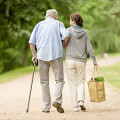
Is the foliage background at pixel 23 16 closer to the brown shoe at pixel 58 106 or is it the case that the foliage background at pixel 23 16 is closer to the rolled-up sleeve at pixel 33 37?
the rolled-up sleeve at pixel 33 37

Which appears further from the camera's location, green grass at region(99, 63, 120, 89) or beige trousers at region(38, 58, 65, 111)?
green grass at region(99, 63, 120, 89)

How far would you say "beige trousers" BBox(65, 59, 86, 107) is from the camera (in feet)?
21.1

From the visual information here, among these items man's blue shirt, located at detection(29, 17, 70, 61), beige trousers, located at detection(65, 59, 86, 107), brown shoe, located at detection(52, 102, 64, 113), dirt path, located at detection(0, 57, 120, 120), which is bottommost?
dirt path, located at detection(0, 57, 120, 120)

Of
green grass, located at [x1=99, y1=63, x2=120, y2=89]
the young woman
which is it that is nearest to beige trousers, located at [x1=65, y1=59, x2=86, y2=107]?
the young woman

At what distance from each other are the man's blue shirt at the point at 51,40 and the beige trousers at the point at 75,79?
A: 1.04ft

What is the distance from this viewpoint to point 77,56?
641 centimetres

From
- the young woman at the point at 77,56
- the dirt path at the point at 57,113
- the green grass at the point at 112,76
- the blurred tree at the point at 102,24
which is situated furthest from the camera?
the blurred tree at the point at 102,24

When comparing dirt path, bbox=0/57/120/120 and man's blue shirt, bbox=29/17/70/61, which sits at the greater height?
man's blue shirt, bbox=29/17/70/61

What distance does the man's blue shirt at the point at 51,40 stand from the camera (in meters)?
6.31

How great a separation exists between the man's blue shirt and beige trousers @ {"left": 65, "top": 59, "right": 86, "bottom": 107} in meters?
0.32

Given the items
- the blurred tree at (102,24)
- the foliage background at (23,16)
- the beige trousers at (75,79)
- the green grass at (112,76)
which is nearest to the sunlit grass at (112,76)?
the green grass at (112,76)

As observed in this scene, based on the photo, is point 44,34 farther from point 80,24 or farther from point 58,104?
point 58,104

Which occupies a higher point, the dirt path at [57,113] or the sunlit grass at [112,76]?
the dirt path at [57,113]

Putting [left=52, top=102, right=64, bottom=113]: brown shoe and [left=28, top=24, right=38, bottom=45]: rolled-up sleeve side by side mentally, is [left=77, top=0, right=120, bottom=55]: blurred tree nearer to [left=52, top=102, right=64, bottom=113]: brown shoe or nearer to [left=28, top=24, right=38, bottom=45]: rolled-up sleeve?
[left=28, top=24, right=38, bottom=45]: rolled-up sleeve
